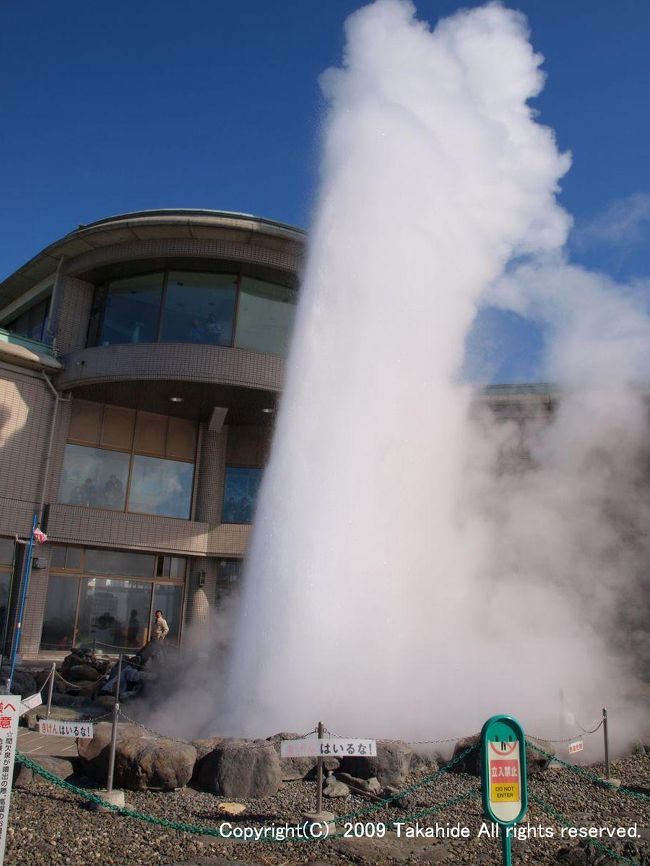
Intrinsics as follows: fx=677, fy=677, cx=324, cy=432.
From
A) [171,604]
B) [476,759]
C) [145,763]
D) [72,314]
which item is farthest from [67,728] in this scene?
[72,314]

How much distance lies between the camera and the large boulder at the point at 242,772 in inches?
251

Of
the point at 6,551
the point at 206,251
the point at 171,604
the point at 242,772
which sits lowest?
the point at 242,772

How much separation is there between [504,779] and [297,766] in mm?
3566

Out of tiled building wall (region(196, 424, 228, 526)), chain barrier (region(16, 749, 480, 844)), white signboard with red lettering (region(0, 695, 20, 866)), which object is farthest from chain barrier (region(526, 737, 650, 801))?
tiled building wall (region(196, 424, 228, 526))

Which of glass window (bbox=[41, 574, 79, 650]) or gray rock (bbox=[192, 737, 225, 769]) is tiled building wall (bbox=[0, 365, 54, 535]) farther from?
gray rock (bbox=[192, 737, 225, 769])

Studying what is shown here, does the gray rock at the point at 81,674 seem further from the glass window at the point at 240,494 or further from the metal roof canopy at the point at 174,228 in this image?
the metal roof canopy at the point at 174,228

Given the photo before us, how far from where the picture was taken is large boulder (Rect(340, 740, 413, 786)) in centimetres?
682

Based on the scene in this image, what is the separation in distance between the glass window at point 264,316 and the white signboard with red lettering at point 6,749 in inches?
573

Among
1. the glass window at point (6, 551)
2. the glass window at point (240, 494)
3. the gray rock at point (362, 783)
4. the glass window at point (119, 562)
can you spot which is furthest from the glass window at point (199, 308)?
the gray rock at point (362, 783)

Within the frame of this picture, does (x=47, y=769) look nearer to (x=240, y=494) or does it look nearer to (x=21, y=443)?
(x=21, y=443)

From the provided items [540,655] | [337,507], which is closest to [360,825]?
[337,507]

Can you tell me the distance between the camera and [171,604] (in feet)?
64.5

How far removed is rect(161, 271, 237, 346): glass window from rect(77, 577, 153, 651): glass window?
7.03 meters

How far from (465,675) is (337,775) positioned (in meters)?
3.19
